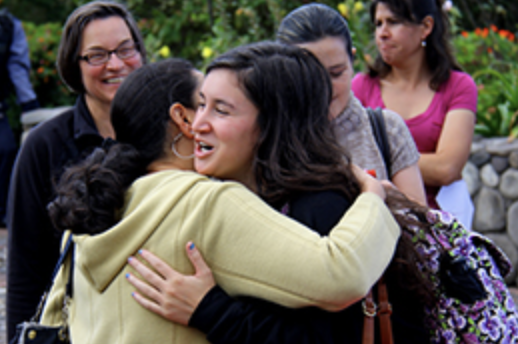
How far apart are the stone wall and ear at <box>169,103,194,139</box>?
4.36 meters

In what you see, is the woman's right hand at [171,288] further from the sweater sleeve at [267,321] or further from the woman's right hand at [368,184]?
the woman's right hand at [368,184]

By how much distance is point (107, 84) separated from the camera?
287 cm

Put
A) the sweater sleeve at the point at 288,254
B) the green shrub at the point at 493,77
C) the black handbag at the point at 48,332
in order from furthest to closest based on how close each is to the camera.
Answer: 1. the green shrub at the point at 493,77
2. the black handbag at the point at 48,332
3. the sweater sleeve at the point at 288,254

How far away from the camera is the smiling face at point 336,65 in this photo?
2.56m

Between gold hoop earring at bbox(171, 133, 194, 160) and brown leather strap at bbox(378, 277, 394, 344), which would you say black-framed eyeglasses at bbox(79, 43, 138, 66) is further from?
brown leather strap at bbox(378, 277, 394, 344)

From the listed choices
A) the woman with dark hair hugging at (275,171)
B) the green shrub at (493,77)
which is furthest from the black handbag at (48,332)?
the green shrub at (493,77)

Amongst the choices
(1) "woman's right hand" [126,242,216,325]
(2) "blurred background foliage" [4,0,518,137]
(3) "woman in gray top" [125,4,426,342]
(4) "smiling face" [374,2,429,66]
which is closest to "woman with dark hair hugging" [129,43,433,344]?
(1) "woman's right hand" [126,242,216,325]

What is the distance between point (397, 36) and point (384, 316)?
85.3 inches

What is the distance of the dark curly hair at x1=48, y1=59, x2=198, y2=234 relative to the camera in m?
1.86

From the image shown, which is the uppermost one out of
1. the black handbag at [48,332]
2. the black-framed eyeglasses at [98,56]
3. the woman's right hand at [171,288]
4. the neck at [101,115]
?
the black-framed eyeglasses at [98,56]

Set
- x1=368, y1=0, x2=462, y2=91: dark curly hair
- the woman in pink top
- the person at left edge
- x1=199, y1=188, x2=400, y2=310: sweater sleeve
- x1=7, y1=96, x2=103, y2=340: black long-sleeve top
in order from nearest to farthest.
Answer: x1=199, y1=188, x2=400, y2=310: sweater sleeve < x1=7, y1=96, x2=103, y2=340: black long-sleeve top < the woman in pink top < x1=368, y1=0, x2=462, y2=91: dark curly hair < the person at left edge

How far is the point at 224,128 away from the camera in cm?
187

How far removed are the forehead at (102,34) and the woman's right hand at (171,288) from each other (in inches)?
56.2

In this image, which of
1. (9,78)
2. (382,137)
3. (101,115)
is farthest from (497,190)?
(9,78)
